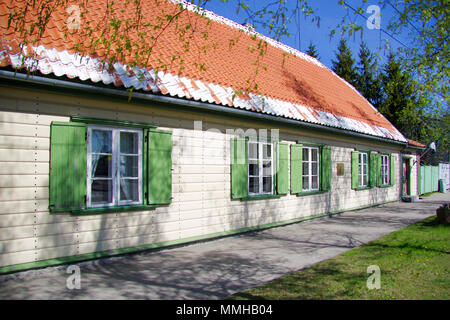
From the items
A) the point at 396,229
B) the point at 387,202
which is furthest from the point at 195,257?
the point at 387,202

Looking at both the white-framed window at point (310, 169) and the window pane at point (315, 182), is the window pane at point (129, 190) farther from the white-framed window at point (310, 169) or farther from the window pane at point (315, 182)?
the window pane at point (315, 182)

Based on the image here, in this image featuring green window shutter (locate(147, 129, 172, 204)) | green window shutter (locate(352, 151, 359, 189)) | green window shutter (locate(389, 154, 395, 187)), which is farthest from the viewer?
green window shutter (locate(389, 154, 395, 187))

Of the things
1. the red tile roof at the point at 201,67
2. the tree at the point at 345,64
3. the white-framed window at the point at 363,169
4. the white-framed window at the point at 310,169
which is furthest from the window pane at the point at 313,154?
the tree at the point at 345,64

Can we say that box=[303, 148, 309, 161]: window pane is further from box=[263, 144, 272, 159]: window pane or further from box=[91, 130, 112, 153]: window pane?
box=[91, 130, 112, 153]: window pane

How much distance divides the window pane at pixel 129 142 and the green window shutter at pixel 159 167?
26cm

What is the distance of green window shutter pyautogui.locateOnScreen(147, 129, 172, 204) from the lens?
7.03 meters

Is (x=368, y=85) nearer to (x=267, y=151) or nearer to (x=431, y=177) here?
(x=431, y=177)

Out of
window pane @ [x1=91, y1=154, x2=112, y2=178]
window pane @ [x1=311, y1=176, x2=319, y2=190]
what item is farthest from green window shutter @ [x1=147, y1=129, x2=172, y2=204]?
window pane @ [x1=311, y1=176, x2=319, y2=190]

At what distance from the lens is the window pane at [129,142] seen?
6859 millimetres

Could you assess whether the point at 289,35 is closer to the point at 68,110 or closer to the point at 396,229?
the point at 68,110

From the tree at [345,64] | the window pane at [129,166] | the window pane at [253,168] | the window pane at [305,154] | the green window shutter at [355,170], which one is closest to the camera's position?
the window pane at [129,166]

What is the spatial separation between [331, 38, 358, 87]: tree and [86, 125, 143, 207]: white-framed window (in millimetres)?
32459
